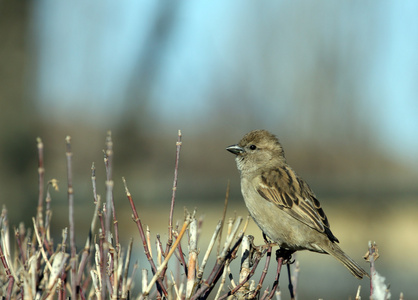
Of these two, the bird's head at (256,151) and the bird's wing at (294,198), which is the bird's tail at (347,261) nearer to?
the bird's wing at (294,198)

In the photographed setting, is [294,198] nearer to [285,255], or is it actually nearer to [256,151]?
[256,151]

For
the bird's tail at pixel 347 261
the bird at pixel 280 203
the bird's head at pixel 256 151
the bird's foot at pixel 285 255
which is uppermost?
the bird's head at pixel 256 151

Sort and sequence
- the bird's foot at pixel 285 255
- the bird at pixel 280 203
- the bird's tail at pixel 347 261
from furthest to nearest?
the bird at pixel 280 203 → the bird's tail at pixel 347 261 → the bird's foot at pixel 285 255

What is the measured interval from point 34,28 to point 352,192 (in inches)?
310

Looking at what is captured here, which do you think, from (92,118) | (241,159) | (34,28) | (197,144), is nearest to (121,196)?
(34,28)

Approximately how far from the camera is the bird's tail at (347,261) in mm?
4210

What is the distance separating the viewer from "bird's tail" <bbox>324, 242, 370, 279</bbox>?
4.21m

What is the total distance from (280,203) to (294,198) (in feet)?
0.45

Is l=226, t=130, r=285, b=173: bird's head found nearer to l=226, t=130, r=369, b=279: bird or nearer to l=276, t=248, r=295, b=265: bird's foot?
l=226, t=130, r=369, b=279: bird

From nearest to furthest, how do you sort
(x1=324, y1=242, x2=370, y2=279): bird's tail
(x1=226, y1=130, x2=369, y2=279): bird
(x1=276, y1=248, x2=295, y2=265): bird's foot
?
(x1=276, y1=248, x2=295, y2=265): bird's foot, (x1=324, y1=242, x2=370, y2=279): bird's tail, (x1=226, y1=130, x2=369, y2=279): bird

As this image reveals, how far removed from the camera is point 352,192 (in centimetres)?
1326

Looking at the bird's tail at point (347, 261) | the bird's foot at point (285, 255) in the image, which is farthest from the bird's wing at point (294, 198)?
the bird's foot at point (285, 255)

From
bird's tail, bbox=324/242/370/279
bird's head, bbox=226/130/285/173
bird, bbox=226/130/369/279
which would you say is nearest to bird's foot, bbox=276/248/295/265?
bird, bbox=226/130/369/279

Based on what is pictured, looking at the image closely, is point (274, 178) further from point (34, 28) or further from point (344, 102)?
point (344, 102)
